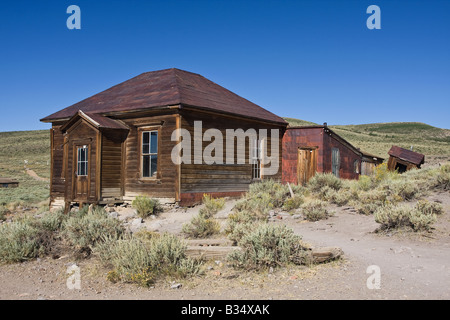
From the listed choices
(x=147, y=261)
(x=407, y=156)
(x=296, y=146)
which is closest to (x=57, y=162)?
(x=296, y=146)

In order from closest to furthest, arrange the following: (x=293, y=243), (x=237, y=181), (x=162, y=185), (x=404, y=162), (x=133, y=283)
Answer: (x=133, y=283) → (x=293, y=243) → (x=162, y=185) → (x=237, y=181) → (x=404, y=162)

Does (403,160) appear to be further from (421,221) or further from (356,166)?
(421,221)

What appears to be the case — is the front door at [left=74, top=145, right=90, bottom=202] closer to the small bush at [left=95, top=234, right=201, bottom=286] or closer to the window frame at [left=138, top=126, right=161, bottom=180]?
the window frame at [left=138, top=126, right=161, bottom=180]

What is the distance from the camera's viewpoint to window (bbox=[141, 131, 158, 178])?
13758 millimetres

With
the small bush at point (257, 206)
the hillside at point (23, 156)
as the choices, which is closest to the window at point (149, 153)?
the small bush at point (257, 206)

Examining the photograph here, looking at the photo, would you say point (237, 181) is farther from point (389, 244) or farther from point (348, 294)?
point (348, 294)

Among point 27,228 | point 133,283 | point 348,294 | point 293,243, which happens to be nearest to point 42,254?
point 27,228

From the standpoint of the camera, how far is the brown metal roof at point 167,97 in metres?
13.8

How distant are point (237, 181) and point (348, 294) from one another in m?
10.6

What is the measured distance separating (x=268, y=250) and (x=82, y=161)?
31.7ft

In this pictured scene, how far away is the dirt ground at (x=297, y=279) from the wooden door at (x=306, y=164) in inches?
463

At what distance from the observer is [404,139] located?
67.5 m

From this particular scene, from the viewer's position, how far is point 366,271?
586 cm

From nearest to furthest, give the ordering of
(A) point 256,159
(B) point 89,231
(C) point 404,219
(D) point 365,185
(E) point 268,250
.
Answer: (E) point 268,250 < (B) point 89,231 < (C) point 404,219 < (D) point 365,185 < (A) point 256,159
